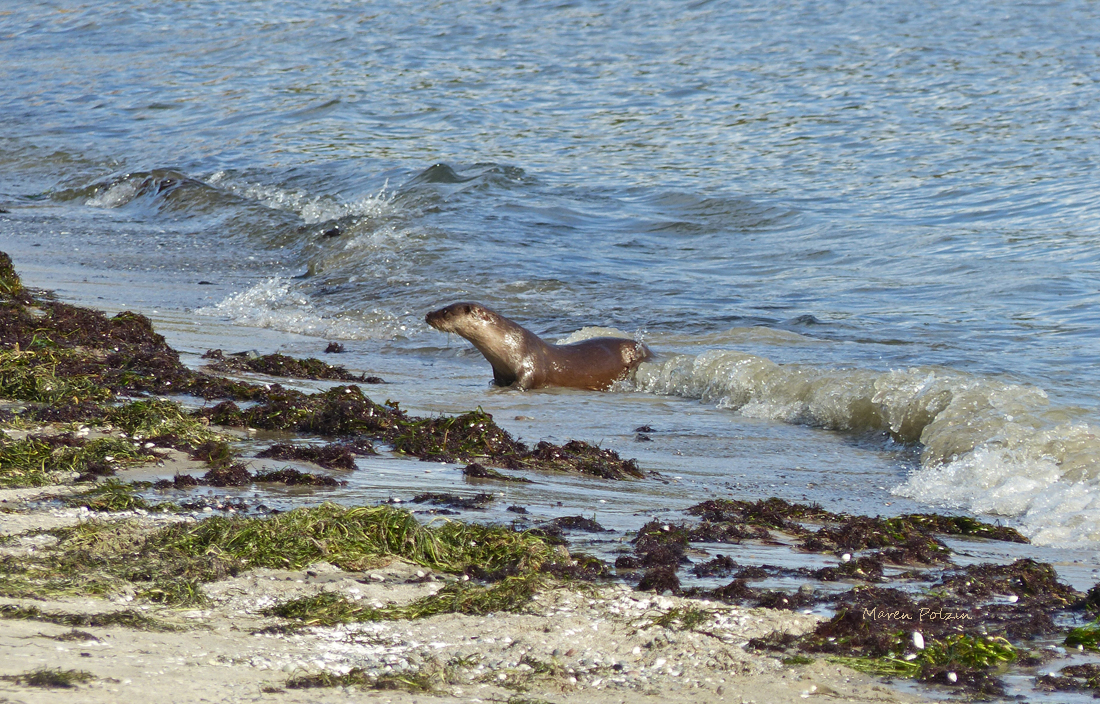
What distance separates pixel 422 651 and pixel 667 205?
43.2 ft

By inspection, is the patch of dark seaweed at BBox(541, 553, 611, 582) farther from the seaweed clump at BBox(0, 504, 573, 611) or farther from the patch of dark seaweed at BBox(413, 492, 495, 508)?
the patch of dark seaweed at BBox(413, 492, 495, 508)

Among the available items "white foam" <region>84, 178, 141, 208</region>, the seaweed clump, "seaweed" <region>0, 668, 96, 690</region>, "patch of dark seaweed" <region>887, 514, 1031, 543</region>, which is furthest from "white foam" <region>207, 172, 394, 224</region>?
"seaweed" <region>0, 668, 96, 690</region>

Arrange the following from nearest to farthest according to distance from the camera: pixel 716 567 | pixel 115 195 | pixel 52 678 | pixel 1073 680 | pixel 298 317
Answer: pixel 52 678
pixel 1073 680
pixel 716 567
pixel 298 317
pixel 115 195

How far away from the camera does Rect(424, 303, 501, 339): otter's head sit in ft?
31.0

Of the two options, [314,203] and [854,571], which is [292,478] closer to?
[854,571]

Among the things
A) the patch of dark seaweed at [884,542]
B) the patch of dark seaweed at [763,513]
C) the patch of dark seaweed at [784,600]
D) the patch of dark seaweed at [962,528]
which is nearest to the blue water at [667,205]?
the patch of dark seaweed at [962,528]

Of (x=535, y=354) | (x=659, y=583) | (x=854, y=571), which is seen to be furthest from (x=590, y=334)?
(x=659, y=583)

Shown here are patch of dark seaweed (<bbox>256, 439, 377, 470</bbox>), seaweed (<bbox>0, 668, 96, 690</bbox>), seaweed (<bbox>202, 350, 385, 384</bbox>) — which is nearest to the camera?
seaweed (<bbox>0, 668, 96, 690</bbox>)

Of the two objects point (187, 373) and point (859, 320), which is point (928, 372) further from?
point (187, 373)

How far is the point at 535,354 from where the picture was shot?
30.3 feet

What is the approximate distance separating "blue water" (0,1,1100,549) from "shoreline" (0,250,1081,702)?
2.37 metres

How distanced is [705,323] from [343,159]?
926 cm

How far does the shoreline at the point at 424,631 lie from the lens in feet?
9.73

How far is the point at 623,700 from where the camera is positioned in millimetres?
3061
